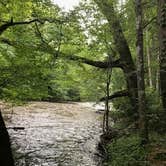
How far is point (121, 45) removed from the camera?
588 inches

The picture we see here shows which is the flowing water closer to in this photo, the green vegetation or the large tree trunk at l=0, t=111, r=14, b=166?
the green vegetation

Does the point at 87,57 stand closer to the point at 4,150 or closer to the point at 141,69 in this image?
the point at 141,69

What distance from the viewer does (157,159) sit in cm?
909

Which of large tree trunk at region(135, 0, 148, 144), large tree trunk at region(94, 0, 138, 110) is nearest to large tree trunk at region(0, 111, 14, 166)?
large tree trunk at region(135, 0, 148, 144)

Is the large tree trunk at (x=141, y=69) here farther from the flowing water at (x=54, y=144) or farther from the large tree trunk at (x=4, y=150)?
the large tree trunk at (x=4, y=150)

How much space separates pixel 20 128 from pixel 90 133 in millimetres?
3655

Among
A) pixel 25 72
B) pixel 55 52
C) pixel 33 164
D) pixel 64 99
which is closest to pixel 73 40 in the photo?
pixel 55 52

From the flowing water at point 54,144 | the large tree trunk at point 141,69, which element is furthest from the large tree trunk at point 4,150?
the large tree trunk at point 141,69

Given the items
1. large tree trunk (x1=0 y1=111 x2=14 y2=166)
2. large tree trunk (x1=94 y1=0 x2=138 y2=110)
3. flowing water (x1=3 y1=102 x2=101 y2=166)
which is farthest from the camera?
large tree trunk (x1=94 y1=0 x2=138 y2=110)

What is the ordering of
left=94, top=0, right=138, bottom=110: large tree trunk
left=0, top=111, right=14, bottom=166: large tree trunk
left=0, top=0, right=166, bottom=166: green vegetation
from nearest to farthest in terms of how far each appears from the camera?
left=0, top=111, right=14, bottom=166: large tree trunk → left=0, top=0, right=166, bottom=166: green vegetation → left=94, top=0, right=138, bottom=110: large tree trunk

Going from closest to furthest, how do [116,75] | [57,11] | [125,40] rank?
[57,11], [125,40], [116,75]

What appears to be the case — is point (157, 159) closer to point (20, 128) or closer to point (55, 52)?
point (55, 52)

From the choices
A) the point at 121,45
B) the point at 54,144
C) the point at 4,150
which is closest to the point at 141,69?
the point at 121,45

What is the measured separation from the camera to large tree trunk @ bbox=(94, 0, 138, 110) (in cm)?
1316
